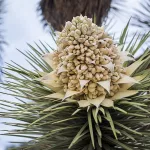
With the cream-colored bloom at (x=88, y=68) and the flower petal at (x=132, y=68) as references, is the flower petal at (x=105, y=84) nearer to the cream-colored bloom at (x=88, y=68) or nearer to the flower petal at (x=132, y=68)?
the cream-colored bloom at (x=88, y=68)

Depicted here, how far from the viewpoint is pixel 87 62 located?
2.86ft

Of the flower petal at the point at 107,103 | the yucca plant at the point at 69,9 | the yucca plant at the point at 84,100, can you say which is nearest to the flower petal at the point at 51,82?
the yucca plant at the point at 84,100

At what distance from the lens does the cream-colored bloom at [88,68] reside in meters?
0.87

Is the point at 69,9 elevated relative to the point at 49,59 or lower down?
elevated

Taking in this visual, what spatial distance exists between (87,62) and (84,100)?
0.08m

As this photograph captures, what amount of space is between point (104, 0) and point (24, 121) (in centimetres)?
133

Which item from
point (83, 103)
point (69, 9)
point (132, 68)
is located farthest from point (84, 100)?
point (69, 9)

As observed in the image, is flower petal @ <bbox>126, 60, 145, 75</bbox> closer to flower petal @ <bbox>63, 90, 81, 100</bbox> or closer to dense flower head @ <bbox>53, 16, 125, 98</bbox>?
dense flower head @ <bbox>53, 16, 125, 98</bbox>

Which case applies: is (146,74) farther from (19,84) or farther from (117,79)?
(19,84)

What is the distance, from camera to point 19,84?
946mm

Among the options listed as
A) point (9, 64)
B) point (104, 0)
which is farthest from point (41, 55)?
point (104, 0)

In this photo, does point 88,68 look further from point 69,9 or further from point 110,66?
point 69,9

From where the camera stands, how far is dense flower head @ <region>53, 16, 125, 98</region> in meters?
0.87

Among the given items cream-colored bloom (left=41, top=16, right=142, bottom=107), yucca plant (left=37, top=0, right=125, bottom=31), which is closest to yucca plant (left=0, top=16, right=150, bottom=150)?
cream-colored bloom (left=41, top=16, right=142, bottom=107)
